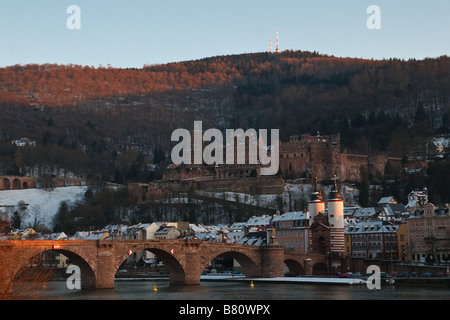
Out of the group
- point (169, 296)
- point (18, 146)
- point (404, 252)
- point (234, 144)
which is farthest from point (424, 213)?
point (18, 146)

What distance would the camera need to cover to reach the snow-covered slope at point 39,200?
13688cm

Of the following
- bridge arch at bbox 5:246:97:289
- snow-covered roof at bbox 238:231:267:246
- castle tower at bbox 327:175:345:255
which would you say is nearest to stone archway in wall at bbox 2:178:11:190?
snow-covered roof at bbox 238:231:267:246

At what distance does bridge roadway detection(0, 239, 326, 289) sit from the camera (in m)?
63.9

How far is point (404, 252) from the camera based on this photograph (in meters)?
85.6

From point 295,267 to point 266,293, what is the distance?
23.7 m

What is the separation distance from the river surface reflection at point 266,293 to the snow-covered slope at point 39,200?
6958 cm

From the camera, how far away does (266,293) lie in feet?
204

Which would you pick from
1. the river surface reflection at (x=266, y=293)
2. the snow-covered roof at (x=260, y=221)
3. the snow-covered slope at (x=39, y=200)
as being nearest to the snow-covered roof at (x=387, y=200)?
the snow-covered roof at (x=260, y=221)

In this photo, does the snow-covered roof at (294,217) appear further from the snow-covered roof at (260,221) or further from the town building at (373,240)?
the snow-covered roof at (260,221)

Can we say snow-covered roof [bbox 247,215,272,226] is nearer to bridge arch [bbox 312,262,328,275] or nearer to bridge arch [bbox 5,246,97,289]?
bridge arch [bbox 312,262,328,275]

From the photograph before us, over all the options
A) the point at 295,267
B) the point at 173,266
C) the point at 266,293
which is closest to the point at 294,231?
the point at 295,267

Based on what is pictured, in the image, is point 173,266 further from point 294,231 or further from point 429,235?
point 429,235
